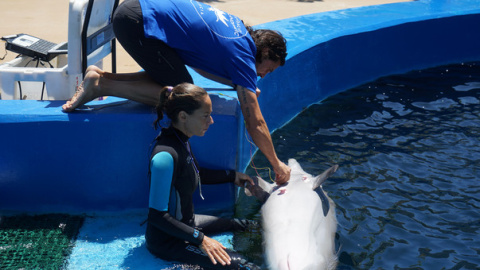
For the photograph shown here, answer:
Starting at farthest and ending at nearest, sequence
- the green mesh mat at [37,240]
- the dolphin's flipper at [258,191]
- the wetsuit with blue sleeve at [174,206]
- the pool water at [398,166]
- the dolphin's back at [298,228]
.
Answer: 1. the dolphin's flipper at [258,191]
2. the pool water at [398,166]
3. the green mesh mat at [37,240]
4. the dolphin's back at [298,228]
5. the wetsuit with blue sleeve at [174,206]

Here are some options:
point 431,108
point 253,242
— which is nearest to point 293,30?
point 431,108

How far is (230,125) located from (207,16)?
0.85m

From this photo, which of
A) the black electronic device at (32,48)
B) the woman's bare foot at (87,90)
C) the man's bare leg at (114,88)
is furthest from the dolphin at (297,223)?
the black electronic device at (32,48)

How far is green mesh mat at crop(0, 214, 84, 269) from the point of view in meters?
3.68

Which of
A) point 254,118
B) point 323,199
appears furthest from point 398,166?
point 254,118

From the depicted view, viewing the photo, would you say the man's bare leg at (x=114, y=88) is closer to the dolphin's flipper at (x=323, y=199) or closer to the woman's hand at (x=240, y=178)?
the woman's hand at (x=240, y=178)

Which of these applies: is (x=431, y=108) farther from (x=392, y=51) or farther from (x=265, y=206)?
(x=265, y=206)

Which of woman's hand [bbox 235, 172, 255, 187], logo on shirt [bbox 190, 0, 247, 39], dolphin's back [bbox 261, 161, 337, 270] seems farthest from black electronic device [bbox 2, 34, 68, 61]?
dolphin's back [bbox 261, 161, 337, 270]

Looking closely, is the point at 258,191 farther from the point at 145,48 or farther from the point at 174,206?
the point at 145,48

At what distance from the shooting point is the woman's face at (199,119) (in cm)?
344

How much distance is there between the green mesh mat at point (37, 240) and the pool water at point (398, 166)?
1.24 m

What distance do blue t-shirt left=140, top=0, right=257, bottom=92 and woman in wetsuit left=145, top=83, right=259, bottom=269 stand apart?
1.41 ft

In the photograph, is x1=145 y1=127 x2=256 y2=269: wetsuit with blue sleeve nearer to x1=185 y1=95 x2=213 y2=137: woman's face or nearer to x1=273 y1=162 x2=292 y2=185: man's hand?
x1=185 y1=95 x2=213 y2=137: woman's face

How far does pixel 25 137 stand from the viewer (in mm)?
4066
